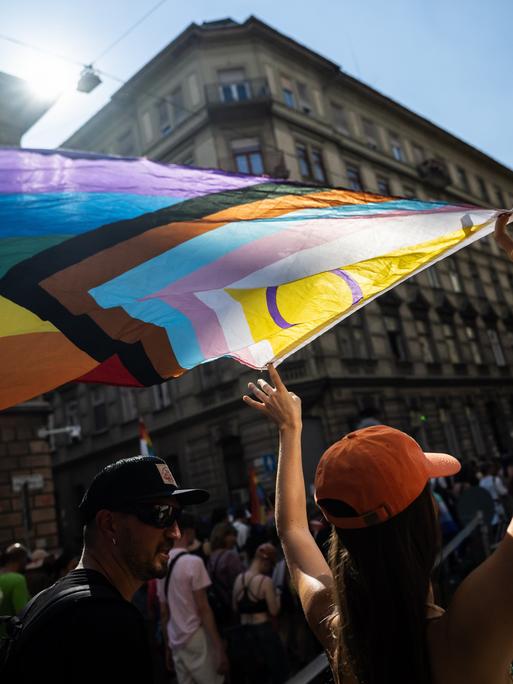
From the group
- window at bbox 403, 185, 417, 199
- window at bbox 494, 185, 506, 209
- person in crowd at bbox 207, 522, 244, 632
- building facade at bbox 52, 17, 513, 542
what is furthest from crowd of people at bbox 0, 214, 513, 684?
window at bbox 494, 185, 506, 209

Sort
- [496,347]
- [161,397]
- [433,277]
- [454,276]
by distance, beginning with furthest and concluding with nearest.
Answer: [496,347]
[454,276]
[433,277]
[161,397]

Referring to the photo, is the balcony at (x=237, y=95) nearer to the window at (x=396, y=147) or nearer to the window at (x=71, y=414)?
the window at (x=396, y=147)

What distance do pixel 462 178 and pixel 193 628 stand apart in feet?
118

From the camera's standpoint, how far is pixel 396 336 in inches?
1025

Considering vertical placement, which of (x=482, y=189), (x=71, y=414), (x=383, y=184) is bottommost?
(x=71, y=414)

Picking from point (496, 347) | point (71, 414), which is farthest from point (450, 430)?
point (71, 414)

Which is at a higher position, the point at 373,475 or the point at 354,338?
the point at 354,338

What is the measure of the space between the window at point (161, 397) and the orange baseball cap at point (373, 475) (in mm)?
23033

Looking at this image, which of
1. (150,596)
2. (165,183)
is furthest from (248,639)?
(165,183)

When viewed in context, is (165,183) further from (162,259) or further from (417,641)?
(417,641)

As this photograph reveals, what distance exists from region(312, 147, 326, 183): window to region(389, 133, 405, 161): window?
6559mm

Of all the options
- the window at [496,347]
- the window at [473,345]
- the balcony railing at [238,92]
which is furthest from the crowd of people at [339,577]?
the window at [496,347]

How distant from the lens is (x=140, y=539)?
214 centimetres

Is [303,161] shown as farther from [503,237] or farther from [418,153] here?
[503,237]
